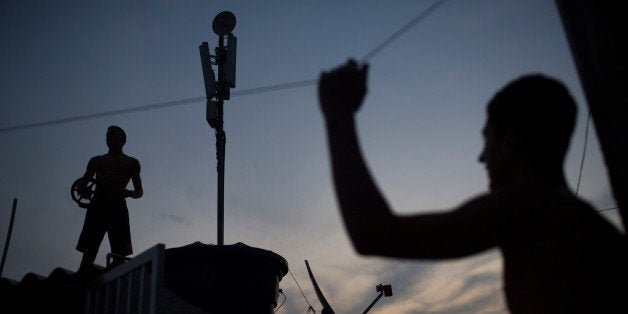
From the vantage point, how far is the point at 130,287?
3457 millimetres

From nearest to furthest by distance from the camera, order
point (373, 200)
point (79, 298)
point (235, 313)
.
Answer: point (373, 200)
point (79, 298)
point (235, 313)

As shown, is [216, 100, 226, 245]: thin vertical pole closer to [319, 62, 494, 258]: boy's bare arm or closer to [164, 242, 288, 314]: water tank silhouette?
[164, 242, 288, 314]: water tank silhouette

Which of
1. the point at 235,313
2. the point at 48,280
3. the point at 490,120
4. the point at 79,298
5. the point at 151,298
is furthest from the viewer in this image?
the point at 235,313

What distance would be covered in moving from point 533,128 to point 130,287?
318 cm

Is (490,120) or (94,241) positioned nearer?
(490,120)

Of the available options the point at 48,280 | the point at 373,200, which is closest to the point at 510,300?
the point at 373,200

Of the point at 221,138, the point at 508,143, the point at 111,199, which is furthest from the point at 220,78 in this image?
the point at 508,143

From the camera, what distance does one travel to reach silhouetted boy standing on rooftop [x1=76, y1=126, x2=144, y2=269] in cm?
537

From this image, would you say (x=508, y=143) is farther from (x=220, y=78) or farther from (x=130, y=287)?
(x=220, y=78)

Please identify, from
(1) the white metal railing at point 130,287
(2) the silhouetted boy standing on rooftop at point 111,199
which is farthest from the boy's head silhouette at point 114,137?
(1) the white metal railing at point 130,287

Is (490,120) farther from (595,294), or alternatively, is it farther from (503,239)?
(595,294)

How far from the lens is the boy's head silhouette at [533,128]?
1.20 m

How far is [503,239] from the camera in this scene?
1062mm

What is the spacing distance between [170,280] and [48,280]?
53.4 inches
